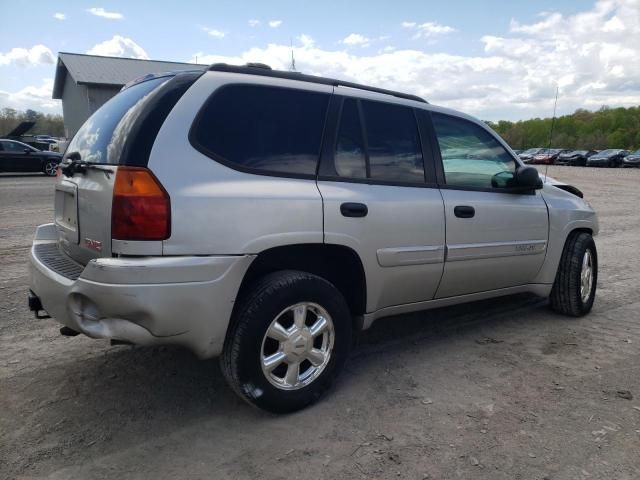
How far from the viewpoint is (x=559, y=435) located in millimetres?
2750

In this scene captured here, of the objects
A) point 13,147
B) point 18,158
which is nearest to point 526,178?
point 18,158

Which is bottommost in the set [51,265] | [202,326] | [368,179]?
[202,326]

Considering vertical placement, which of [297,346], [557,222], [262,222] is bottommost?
[297,346]

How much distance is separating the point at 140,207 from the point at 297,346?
1.10m

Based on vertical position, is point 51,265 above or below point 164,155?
below

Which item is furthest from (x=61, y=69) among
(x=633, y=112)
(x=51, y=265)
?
(x=633, y=112)

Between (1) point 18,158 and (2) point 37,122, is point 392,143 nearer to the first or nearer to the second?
(1) point 18,158

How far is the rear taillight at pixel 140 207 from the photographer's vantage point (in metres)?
2.43

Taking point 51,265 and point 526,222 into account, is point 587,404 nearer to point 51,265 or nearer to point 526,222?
point 526,222

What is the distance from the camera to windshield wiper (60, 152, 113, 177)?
8.69ft

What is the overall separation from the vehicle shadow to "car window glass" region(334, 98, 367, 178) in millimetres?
1329

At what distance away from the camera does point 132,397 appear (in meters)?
3.07

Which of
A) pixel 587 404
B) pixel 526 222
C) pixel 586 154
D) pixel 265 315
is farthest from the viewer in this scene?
pixel 586 154

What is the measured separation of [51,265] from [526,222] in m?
3.35
